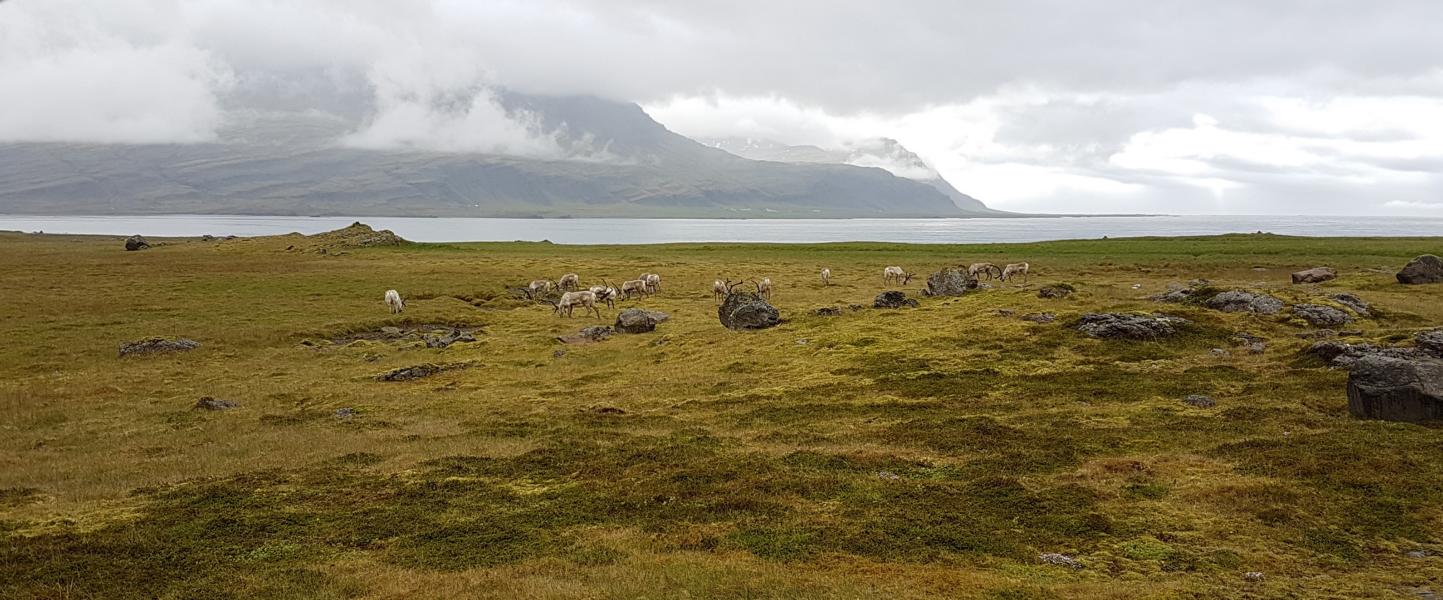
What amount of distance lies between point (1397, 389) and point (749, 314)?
27363 mm

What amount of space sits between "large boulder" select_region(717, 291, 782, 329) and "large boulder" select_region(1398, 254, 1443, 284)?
38767 millimetres

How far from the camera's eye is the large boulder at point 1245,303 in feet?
117

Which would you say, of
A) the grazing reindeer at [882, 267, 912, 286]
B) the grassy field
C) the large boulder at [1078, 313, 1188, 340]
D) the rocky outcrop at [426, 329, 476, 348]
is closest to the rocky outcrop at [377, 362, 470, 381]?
the grassy field

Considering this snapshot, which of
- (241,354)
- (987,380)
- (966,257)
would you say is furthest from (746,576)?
(966,257)

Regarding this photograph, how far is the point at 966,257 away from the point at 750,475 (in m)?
91.6

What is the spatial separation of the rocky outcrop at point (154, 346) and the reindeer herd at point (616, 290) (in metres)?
14.8

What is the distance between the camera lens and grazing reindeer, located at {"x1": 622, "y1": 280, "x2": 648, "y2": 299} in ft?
206

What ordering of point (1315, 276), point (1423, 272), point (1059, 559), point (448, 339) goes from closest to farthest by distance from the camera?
point (1059, 559) → point (448, 339) → point (1423, 272) → point (1315, 276)

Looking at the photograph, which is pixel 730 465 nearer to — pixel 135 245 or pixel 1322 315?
pixel 1322 315

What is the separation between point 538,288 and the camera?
66562 millimetres

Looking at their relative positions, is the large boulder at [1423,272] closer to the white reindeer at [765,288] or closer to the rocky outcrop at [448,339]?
the white reindeer at [765,288]

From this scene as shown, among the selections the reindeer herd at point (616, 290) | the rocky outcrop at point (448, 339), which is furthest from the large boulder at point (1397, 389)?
the rocky outcrop at point (448, 339)

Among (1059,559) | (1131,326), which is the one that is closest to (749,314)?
(1131,326)

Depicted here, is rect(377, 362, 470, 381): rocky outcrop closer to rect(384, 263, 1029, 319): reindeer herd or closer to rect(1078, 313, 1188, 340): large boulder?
rect(384, 263, 1029, 319): reindeer herd
